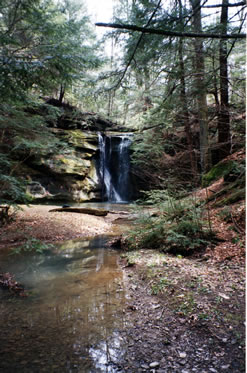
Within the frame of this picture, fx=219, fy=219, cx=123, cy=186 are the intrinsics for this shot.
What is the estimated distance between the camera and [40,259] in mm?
5906

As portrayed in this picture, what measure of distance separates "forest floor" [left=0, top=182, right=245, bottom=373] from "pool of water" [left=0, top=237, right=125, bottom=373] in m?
0.23

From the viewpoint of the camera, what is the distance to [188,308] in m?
2.97

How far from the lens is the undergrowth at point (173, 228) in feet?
16.5

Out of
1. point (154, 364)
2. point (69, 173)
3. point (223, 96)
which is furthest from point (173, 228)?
point (69, 173)

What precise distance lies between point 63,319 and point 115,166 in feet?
62.8

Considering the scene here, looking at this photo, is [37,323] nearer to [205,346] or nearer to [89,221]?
[205,346]

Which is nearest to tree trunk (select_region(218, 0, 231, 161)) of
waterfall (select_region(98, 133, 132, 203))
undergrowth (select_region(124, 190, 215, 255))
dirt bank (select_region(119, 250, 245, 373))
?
undergrowth (select_region(124, 190, 215, 255))

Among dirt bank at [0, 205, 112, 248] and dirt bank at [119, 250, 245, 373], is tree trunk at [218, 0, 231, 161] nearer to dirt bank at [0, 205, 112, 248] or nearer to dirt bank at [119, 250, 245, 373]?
dirt bank at [119, 250, 245, 373]

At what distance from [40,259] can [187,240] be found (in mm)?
3877

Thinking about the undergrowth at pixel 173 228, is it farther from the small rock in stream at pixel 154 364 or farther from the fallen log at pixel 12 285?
the fallen log at pixel 12 285

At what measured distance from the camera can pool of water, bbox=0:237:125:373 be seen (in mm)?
2225

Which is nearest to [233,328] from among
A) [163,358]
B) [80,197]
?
[163,358]

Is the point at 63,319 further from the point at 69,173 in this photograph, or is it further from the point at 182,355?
the point at 69,173

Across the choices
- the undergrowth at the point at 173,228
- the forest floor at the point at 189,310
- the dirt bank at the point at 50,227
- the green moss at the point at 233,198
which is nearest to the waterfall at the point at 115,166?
the dirt bank at the point at 50,227
